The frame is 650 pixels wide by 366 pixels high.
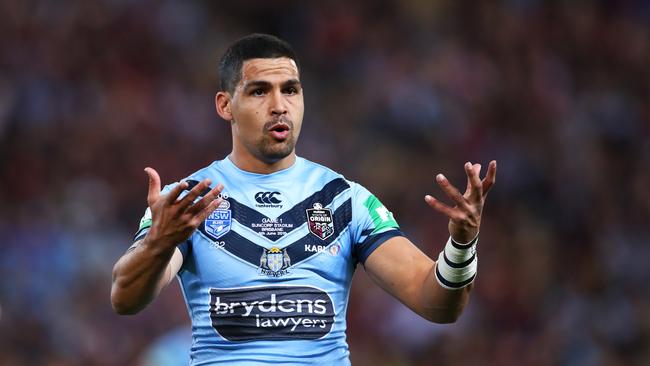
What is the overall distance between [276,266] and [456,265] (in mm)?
821

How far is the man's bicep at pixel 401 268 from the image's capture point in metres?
5.18

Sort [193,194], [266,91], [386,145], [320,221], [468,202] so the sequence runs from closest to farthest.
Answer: [193,194]
[468,202]
[320,221]
[266,91]
[386,145]

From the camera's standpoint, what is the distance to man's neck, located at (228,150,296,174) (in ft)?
18.2

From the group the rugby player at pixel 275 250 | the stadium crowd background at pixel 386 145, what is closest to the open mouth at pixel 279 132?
the rugby player at pixel 275 250

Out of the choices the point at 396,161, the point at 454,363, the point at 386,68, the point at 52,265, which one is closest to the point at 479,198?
the point at 454,363

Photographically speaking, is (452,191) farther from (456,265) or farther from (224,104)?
(224,104)

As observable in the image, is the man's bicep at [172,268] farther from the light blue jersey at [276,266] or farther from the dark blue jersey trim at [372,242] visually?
the dark blue jersey trim at [372,242]

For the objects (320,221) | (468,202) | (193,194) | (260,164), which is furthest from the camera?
(260,164)

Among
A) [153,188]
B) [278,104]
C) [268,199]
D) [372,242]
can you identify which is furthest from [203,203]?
[372,242]

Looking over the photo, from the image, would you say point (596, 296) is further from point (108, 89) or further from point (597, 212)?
point (108, 89)

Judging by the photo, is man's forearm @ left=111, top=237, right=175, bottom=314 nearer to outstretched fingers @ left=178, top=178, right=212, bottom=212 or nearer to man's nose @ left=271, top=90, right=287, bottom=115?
outstretched fingers @ left=178, top=178, right=212, bottom=212

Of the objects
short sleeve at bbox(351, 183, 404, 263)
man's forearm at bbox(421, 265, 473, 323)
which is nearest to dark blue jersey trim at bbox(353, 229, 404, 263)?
short sleeve at bbox(351, 183, 404, 263)

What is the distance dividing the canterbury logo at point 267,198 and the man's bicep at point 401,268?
0.51 meters

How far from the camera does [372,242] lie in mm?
5359
